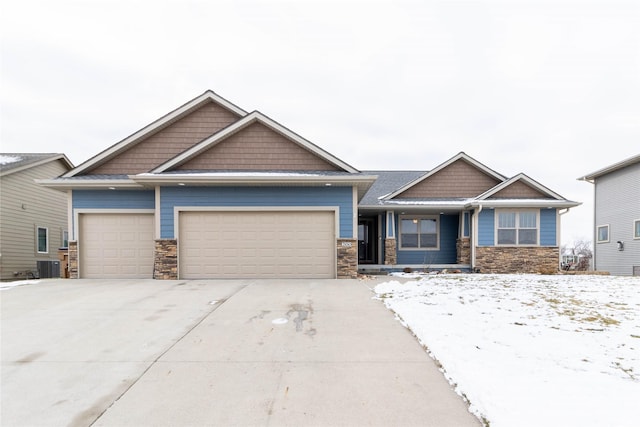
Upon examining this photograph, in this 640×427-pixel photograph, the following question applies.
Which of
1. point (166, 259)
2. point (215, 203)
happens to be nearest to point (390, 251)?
point (215, 203)

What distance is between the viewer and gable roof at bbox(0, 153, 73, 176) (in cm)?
1395

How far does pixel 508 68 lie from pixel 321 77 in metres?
13.5

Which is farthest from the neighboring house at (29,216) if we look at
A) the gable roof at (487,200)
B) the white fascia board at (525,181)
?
the white fascia board at (525,181)

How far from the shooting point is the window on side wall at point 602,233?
51.2 feet

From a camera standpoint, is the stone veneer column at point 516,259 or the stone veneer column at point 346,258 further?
the stone veneer column at point 516,259

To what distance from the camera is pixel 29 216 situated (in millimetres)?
14922

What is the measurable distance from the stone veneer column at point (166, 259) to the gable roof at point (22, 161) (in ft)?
33.6

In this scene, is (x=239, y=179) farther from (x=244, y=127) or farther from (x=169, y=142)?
(x=169, y=142)

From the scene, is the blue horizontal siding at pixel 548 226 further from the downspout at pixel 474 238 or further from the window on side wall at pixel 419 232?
the window on side wall at pixel 419 232

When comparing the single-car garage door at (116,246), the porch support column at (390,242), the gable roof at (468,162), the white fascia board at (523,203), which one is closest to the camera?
the single-car garage door at (116,246)

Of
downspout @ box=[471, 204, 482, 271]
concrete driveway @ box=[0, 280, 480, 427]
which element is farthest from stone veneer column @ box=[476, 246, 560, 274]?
concrete driveway @ box=[0, 280, 480, 427]

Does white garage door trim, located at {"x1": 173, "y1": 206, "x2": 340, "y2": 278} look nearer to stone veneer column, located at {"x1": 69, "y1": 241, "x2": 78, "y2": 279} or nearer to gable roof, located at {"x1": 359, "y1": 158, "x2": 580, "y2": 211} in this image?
gable roof, located at {"x1": 359, "y1": 158, "x2": 580, "y2": 211}

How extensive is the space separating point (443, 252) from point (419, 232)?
1440 mm

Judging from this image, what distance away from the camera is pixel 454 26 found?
13453mm
